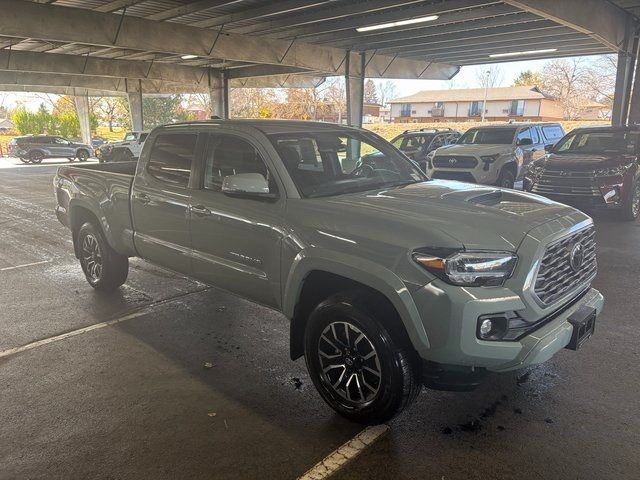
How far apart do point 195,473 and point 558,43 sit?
19.8 metres

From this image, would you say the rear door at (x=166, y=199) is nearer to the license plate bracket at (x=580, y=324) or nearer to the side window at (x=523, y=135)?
the license plate bracket at (x=580, y=324)

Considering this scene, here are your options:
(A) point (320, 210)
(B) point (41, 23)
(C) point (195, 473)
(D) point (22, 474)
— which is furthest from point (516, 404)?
(B) point (41, 23)

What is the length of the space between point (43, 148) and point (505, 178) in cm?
2592

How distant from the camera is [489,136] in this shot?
1348 centimetres

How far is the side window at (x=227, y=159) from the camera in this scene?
3.82 meters

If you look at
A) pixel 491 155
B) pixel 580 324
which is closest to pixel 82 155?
pixel 491 155

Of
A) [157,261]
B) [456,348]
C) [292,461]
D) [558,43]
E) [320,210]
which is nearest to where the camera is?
[456,348]

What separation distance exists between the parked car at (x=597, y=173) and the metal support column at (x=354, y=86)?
1211 centimetres

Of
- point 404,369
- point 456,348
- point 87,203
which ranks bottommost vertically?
point 404,369

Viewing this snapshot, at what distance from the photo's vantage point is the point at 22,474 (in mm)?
2721

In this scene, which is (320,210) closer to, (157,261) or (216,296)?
(157,261)

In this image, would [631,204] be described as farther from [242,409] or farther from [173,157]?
[242,409]

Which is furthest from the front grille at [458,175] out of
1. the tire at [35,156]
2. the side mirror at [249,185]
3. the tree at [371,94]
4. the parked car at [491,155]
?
the tree at [371,94]

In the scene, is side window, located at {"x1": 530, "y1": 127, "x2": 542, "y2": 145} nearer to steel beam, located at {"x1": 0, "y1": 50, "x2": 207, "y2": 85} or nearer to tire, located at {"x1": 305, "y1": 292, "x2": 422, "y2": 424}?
tire, located at {"x1": 305, "y1": 292, "x2": 422, "y2": 424}
